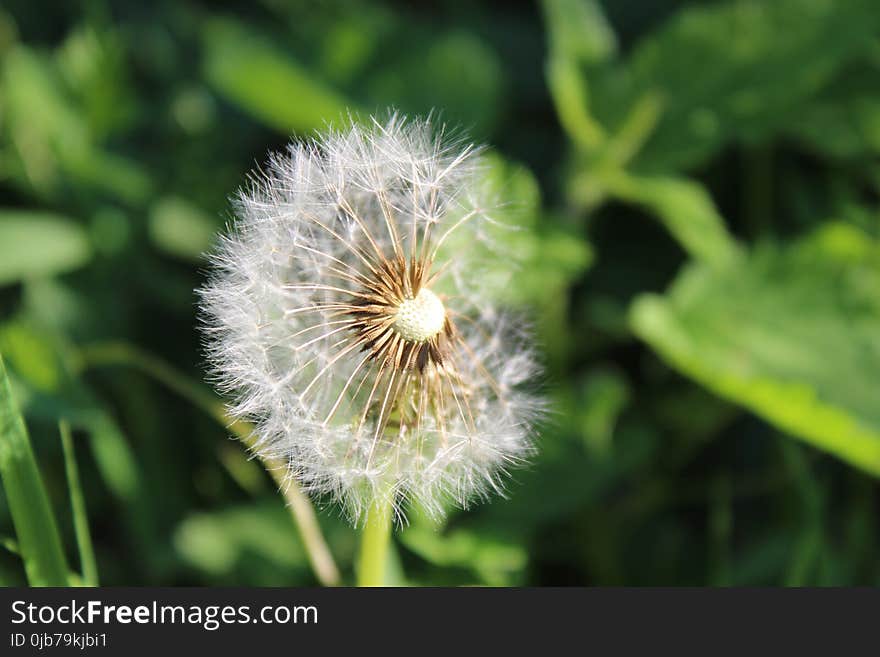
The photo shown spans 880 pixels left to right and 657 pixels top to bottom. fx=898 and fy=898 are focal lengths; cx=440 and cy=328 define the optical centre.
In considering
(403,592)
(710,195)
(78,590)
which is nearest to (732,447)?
(710,195)

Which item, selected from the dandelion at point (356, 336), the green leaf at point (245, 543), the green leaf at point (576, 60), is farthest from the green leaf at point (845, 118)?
the green leaf at point (245, 543)

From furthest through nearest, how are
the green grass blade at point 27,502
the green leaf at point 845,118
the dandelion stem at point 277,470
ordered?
1. the green leaf at point 845,118
2. the dandelion stem at point 277,470
3. the green grass blade at point 27,502

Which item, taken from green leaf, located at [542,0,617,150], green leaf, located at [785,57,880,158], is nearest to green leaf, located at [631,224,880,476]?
green leaf, located at [785,57,880,158]

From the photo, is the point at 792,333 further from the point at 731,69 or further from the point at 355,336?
the point at 355,336

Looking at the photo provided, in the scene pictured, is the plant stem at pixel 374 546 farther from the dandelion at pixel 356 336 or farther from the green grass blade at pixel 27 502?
the green grass blade at pixel 27 502

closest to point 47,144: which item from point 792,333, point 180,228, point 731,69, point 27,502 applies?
point 180,228

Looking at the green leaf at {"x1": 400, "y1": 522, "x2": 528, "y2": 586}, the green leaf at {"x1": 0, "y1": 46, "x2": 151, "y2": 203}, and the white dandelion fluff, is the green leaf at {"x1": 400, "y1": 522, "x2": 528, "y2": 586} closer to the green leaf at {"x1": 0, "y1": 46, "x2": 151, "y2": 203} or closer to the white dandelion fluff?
the white dandelion fluff
